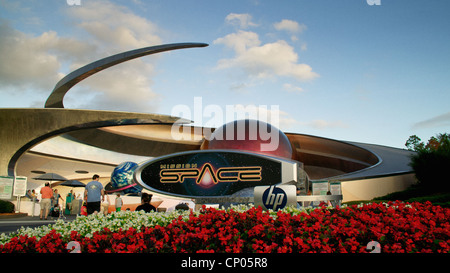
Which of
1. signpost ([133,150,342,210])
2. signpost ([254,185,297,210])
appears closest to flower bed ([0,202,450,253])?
signpost ([254,185,297,210])

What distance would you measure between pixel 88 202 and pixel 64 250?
6171 mm

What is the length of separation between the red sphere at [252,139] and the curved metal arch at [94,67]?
466 inches

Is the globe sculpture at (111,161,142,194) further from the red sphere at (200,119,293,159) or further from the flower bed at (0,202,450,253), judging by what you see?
the flower bed at (0,202,450,253)

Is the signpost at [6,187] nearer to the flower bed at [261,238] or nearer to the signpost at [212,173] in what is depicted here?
the signpost at [212,173]

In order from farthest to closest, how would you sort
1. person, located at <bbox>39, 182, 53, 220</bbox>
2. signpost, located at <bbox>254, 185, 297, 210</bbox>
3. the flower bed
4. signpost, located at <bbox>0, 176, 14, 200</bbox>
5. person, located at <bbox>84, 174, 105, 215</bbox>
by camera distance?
1. signpost, located at <bbox>0, 176, 14, 200</bbox>
2. person, located at <bbox>39, 182, 53, 220</bbox>
3. person, located at <bbox>84, 174, 105, 215</bbox>
4. signpost, located at <bbox>254, 185, 297, 210</bbox>
5. the flower bed

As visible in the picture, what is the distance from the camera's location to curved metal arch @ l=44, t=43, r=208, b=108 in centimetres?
2634

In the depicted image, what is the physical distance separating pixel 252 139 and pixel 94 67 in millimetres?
15216

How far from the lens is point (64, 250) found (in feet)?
16.1

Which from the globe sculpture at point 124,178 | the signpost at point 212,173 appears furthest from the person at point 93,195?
the globe sculpture at point 124,178

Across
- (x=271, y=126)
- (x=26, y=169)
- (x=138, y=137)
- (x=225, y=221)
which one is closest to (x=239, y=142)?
(x=271, y=126)

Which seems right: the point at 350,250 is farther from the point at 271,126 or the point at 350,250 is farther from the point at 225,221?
the point at 271,126

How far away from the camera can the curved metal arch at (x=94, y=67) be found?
86.4 feet

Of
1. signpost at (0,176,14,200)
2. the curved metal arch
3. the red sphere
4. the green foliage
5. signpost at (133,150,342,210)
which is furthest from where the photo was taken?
the curved metal arch

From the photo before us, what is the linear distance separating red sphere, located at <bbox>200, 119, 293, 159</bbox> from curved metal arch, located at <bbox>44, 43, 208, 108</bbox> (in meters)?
11.8
